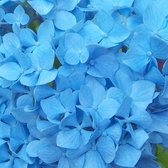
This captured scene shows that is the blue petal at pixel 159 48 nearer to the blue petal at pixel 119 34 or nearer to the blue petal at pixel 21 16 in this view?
the blue petal at pixel 119 34

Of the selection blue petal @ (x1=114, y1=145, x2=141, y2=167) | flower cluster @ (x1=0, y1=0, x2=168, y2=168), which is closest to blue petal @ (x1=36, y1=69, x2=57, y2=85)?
flower cluster @ (x1=0, y1=0, x2=168, y2=168)

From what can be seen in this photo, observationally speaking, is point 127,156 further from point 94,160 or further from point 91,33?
point 91,33

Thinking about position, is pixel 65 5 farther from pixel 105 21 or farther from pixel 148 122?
pixel 148 122

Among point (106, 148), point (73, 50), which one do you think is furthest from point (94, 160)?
point (73, 50)

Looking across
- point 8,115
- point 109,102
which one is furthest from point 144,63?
point 8,115

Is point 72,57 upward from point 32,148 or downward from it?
upward

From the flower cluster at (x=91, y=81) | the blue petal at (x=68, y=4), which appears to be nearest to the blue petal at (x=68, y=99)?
the flower cluster at (x=91, y=81)

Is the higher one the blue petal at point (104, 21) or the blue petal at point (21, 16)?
the blue petal at point (104, 21)

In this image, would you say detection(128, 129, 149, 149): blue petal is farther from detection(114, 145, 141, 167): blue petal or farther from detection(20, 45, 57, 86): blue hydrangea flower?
detection(20, 45, 57, 86): blue hydrangea flower
